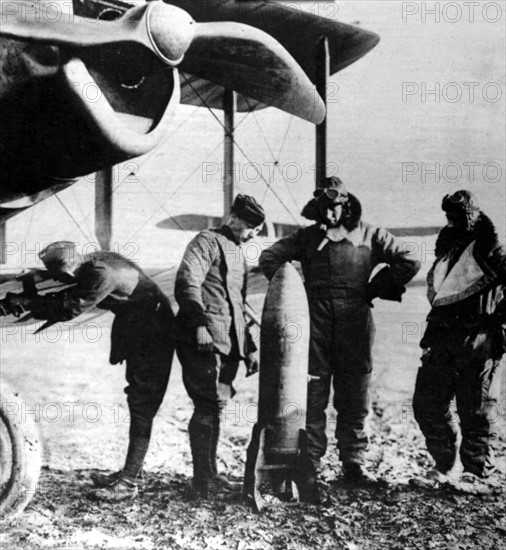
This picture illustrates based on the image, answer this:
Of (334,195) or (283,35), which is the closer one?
(334,195)

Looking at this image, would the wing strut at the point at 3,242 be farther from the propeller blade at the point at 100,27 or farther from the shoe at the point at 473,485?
the shoe at the point at 473,485

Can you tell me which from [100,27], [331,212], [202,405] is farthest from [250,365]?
[100,27]

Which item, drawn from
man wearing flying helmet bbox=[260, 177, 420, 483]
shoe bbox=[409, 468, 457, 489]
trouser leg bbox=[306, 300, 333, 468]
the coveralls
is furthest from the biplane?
shoe bbox=[409, 468, 457, 489]

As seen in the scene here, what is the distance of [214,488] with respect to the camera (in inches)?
157

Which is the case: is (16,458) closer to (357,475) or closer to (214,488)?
(214,488)

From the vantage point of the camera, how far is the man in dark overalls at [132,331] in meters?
3.99

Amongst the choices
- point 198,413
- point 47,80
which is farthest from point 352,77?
point 198,413

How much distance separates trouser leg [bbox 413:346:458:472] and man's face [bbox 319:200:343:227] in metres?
0.85

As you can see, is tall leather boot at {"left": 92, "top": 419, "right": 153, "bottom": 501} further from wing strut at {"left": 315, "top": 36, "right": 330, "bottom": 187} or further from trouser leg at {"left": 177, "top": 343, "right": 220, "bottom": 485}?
wing strut at {"left": 315, "top": 36, "right": 330, "bottom": 187}

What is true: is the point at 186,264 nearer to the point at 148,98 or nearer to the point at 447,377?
the point at 148,98

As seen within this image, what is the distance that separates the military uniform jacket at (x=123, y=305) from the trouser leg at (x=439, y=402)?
1.39 metres

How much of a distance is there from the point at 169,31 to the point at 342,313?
169cm

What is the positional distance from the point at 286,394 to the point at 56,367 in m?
1.29

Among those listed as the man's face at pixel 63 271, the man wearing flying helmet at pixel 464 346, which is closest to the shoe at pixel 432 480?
the man wearing flying helmet at pixel 464 346
